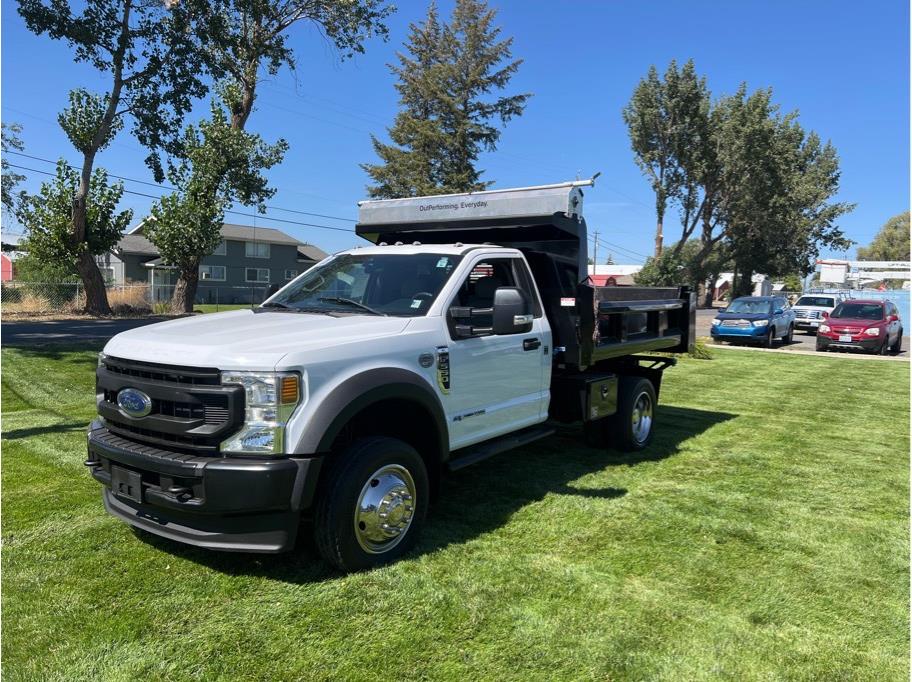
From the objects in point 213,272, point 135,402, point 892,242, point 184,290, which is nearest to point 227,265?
point 213,272

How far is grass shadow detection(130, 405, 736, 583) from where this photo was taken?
411 centimetres

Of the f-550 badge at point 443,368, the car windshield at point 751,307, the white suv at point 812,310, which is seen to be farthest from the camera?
the white suv at point 812,310

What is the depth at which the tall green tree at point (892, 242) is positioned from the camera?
357ft

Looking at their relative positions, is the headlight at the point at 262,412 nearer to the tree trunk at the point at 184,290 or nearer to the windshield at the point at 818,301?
the tree trunk at the point at 184,290

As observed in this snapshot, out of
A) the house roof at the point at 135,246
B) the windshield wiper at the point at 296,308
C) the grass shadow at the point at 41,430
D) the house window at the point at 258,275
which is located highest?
the house roof at the point at 135,246

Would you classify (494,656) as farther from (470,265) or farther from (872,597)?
(470,265)

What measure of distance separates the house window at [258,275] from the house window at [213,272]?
2178 millimetres

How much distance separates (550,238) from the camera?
6.42 meters

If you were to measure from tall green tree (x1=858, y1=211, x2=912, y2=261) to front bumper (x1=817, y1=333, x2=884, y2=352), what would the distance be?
104765mm

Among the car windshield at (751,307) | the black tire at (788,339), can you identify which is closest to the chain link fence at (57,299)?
the car windshield at (751,307)

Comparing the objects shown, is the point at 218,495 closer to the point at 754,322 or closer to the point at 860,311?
the point at 754,322

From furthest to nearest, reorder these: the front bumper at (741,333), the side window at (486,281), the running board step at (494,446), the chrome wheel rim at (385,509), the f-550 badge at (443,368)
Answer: the front bumper at (741,333)
the side window at (486,281)
the running board step at (494,446)
the f-550 badge at (443,368)
the chrome wheel rim at (385,509)

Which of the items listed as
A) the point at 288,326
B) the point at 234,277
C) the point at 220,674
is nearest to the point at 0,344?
the point at 288,326

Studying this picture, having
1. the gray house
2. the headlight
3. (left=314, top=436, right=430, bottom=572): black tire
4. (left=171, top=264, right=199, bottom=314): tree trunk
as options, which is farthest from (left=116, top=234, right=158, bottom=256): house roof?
the headlight
